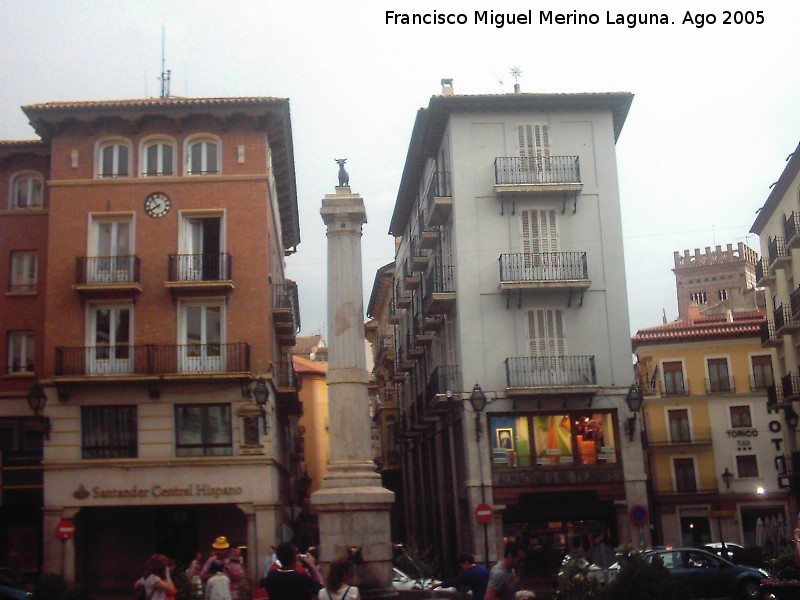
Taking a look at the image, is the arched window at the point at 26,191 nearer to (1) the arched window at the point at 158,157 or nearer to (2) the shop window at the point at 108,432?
(1) the arched window at the point at 158,157

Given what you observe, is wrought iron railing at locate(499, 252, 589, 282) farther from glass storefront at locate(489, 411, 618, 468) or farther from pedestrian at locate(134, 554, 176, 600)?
pedestrian at locate(134, 554, 176, 600)

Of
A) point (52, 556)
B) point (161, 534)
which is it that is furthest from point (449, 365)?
point (52, 556)

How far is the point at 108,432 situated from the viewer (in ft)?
111

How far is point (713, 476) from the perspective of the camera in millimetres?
53750

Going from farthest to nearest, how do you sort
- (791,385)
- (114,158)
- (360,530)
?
(791,385) < (114,158) < (360,530)

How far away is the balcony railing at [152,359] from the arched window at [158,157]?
6010 millimetres

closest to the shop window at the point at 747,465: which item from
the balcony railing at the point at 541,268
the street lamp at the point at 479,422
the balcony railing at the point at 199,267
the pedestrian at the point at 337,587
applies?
the balcony railing at the point at 541,268

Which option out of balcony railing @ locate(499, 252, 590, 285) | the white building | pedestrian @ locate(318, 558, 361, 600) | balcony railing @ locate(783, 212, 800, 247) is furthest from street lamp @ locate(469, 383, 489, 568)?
pedestrian @ locate(318, 558, 361, 600)

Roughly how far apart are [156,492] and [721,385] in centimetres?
3281

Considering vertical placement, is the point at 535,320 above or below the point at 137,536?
above

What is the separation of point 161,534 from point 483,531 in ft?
34.3

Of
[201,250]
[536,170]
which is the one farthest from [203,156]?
[536,170]

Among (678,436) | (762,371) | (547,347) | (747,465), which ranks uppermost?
(762,371)

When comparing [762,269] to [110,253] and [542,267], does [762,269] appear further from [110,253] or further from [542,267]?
[110,253]
